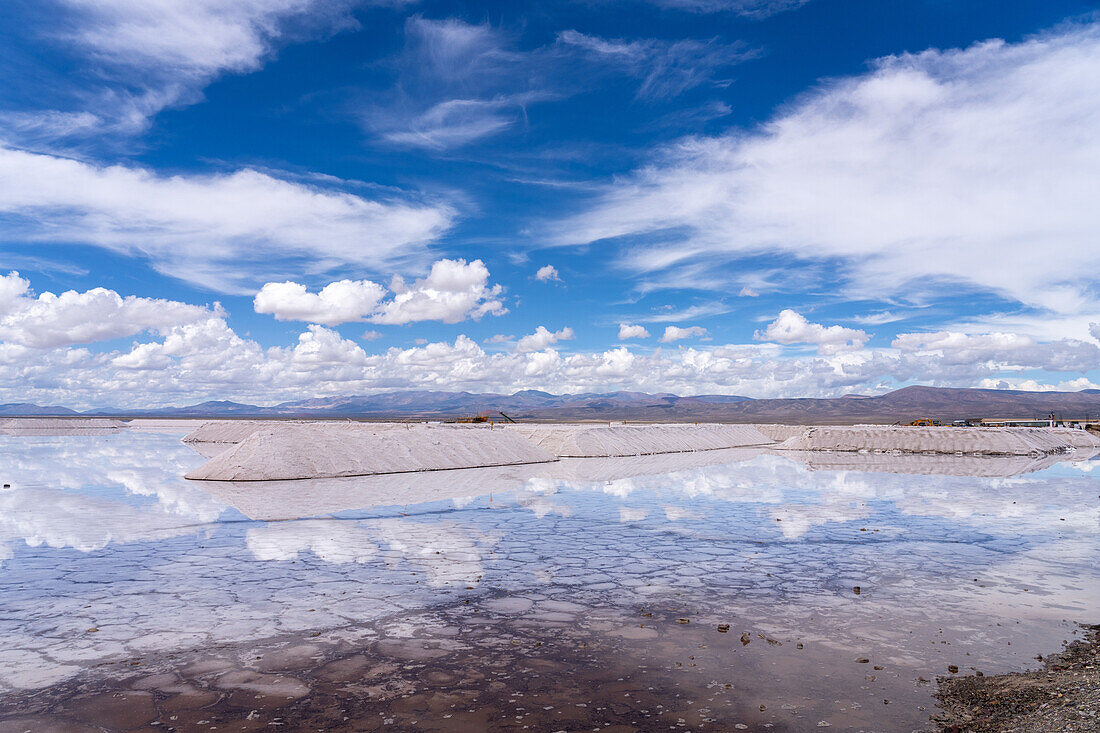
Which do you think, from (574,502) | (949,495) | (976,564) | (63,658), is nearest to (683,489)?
(574,502)

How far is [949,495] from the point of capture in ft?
69.3

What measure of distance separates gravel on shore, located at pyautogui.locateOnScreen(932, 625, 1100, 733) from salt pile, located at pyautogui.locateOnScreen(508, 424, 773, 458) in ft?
111

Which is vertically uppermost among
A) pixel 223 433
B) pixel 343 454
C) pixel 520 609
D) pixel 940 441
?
pixel 343 454

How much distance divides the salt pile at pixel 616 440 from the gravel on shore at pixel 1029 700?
3377 centimetres

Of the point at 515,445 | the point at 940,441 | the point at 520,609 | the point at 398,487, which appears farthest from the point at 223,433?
the point at 520,609

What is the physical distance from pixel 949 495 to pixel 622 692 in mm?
19667

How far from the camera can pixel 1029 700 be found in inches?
216

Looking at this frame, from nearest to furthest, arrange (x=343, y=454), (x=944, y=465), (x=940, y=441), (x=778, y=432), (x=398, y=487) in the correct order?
1. (x=398, y=487)
2. (x=343, y=454)
3. (x=944, y=465)
4. (x=940, y=441)
5. (x=778, y=432)

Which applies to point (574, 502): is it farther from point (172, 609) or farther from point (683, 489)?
point (172, 609)

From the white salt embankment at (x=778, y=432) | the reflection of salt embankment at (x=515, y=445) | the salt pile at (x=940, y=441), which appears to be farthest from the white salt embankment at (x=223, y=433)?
the white salt embankment at (x=778, y=432)

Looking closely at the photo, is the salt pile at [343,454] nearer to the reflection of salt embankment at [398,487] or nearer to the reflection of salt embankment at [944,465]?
the reflection of salt embankment at [398,487]

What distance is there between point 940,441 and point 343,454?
137ft

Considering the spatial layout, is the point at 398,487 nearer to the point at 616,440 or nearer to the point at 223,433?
the point at 616,440

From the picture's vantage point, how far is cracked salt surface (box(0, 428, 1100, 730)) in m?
5.66
